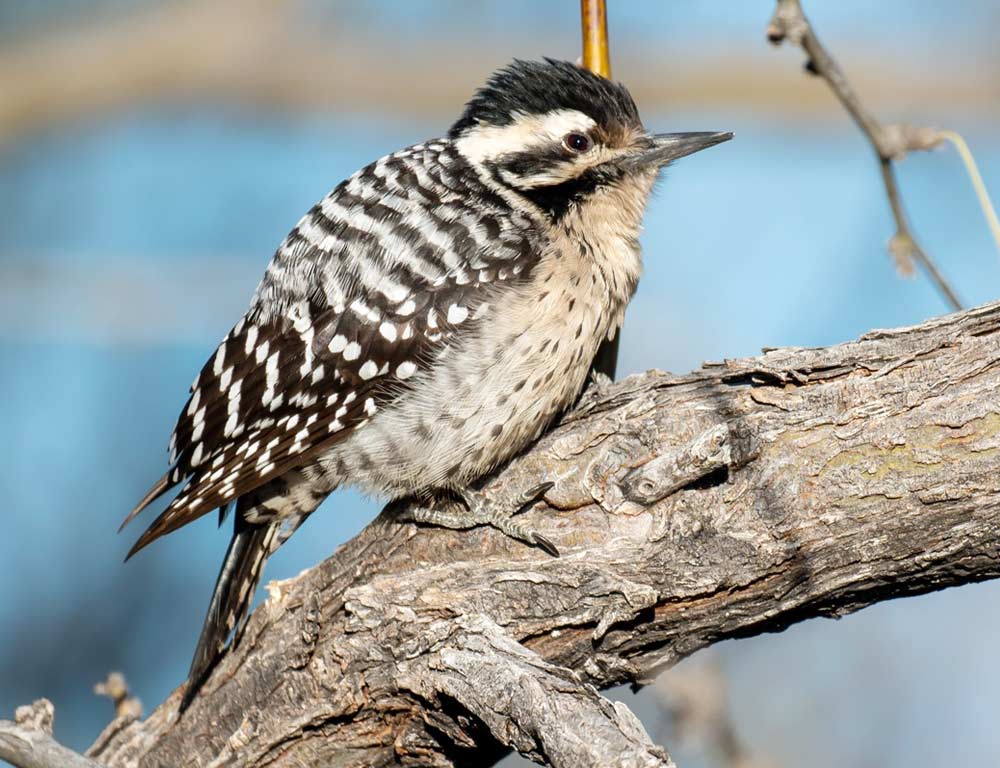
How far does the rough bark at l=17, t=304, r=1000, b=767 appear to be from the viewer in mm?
3064

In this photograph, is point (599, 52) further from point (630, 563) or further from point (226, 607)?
point (226, 607)

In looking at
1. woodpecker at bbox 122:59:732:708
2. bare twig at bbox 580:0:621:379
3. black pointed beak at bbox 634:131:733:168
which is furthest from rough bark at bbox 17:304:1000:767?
black pointed beak at bbox 634:131:733:168

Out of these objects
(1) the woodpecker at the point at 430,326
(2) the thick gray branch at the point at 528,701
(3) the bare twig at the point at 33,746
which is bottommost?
(3) the bare twig at the point at 33,746

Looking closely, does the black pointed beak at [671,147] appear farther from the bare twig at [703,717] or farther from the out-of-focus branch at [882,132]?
the bare twig at [703,717]

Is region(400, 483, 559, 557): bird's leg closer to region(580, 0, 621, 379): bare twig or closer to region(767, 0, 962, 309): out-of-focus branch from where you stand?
region(580, 0, 621, 379): bare twig

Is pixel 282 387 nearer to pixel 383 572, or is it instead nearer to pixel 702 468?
pixel 383 572

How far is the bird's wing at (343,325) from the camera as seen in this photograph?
155 inches

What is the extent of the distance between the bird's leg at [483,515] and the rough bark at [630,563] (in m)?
0.04

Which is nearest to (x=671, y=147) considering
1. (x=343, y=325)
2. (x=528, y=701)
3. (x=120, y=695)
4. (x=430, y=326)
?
(x=430, y=326)

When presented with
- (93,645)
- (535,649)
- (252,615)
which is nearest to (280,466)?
(252,615)

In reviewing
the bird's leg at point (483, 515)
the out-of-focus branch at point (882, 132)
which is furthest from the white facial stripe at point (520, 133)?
the bird's leg at point (483, 515)

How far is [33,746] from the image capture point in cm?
312

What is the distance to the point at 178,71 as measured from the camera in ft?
27.3

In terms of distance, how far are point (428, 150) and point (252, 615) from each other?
172cm
